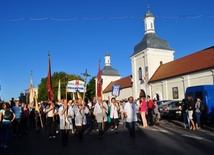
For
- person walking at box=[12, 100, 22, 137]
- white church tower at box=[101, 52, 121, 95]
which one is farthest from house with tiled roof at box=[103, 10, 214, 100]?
person walking at box=[12, 100, 22, 137]

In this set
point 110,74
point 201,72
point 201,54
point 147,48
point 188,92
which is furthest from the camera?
point 110,74

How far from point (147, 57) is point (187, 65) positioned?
28.2 ft

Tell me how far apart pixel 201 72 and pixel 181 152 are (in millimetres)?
23633

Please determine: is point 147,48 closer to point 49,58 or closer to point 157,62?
point 157,62

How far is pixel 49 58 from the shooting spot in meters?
15.2

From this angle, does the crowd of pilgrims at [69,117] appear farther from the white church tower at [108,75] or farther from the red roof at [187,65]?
the white church tower at [108,75]

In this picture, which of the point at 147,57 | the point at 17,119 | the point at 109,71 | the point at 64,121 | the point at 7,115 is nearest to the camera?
the point at 7,115

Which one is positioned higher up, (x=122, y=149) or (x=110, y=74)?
(x=110, y=74)

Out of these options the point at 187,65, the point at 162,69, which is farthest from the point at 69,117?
the point at 162,69

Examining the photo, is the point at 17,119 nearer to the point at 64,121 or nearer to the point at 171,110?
the point at 64,121

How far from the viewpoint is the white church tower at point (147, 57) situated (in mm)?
40281

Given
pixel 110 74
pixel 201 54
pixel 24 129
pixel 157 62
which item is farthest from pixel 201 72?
pixel 110 74

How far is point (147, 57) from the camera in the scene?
40.1 metres

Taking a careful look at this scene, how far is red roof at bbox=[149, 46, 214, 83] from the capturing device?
29281 millimetres
